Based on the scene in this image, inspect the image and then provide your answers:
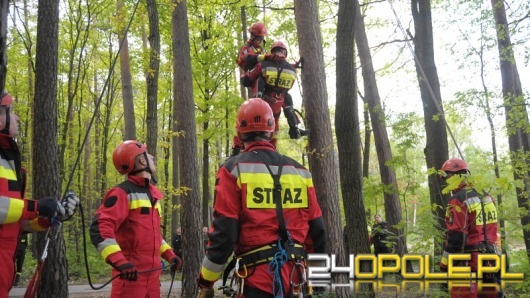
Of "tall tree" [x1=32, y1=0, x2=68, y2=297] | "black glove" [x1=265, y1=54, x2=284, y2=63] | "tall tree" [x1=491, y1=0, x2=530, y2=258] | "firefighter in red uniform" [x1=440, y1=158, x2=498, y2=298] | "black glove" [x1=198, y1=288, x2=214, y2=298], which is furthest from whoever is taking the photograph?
"tall tree" [x1=491, y1=0, x2=530, y2=258]

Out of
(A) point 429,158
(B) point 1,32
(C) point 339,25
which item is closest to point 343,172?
(C) point 339,25

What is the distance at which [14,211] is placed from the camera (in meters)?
3.26

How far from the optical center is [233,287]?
11.5 ft

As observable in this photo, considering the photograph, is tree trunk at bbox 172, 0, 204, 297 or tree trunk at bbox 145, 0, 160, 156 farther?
tree trunk at bbox 145, 0, 160, 156

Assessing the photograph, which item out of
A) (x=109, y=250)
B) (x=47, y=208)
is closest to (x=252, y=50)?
(x=109, y=250)

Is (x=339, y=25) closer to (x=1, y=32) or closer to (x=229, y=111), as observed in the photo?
(x=1, y=32)

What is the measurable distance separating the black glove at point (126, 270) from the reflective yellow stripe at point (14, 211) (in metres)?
1.12

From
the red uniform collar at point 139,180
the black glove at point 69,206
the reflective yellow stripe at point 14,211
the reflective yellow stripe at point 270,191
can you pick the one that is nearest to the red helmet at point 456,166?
the reflective yellow stripe at point 270,191

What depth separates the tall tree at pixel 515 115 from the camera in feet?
27.6

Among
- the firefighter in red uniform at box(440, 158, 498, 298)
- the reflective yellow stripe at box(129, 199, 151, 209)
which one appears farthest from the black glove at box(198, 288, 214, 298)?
the firefighter in red uniform at box(440, 158, 498, 298)

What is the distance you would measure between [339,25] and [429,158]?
3.94 metres

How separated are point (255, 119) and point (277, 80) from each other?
130 inches

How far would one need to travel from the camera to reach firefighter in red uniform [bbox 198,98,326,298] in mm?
3266

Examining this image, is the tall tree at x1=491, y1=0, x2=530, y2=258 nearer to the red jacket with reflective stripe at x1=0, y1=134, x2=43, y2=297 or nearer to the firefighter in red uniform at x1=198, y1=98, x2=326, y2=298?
the firefighter in red uniform at x1=198, y1=98, x2=326, y2=298
